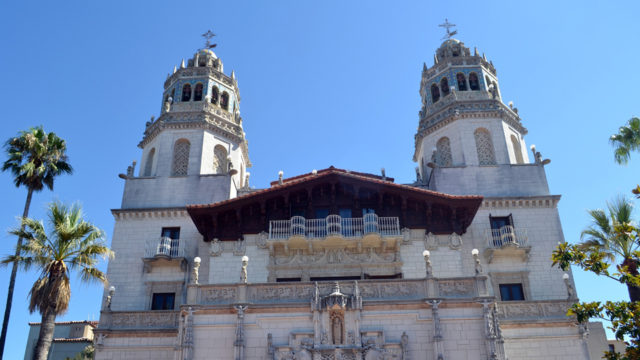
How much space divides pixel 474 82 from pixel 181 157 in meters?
19.9

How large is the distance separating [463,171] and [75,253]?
69.0 feet

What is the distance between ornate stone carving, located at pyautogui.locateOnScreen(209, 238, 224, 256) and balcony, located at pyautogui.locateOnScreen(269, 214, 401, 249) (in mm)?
2804

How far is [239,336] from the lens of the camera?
22.0 m

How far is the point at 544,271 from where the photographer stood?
27922 millimetres

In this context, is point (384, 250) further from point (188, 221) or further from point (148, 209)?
point (148, 209)

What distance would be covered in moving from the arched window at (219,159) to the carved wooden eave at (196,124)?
936mm

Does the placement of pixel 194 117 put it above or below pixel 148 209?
above

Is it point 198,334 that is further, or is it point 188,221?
point 188,221

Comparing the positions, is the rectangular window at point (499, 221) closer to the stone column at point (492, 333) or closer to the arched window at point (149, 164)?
the stone column at point (492, 333)

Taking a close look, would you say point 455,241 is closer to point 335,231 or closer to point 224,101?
point 335,231

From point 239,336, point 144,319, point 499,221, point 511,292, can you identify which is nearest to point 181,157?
point 144,319

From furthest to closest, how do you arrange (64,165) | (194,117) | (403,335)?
(194,117) < (64,165) < (403,335)

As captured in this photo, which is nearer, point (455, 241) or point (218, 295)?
point (218, 295)

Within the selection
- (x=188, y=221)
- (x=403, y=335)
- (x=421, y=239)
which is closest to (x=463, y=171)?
(x=421, y=239)
